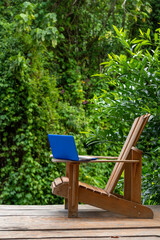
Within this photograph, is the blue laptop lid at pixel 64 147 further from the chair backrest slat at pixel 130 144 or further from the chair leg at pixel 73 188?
the chair backrest slat at pixel 130 144

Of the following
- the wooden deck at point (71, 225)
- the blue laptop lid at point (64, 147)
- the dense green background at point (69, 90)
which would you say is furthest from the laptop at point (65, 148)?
the dense green background at point (69, 90)

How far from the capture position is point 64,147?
3477 millimetres

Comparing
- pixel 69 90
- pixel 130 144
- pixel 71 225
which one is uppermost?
pixel 69 90

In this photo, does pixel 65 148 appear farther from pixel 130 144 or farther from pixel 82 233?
pixel 82 233

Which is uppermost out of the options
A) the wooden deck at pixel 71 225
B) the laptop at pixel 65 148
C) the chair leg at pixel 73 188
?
the laptop at pixel 65 148

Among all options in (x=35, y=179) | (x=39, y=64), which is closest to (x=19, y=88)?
(x=39, y=64)

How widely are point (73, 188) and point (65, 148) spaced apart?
0.40 meters

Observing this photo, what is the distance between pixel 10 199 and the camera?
19.3ft

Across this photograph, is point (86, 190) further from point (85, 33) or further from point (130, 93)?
point (85, 33)

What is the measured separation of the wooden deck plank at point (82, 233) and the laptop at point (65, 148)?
2.44 feet

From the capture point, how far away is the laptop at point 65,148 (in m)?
3.37

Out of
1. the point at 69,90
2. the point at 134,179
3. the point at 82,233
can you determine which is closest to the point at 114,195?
the point at 134,179

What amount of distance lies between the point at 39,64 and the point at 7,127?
1.31 meters

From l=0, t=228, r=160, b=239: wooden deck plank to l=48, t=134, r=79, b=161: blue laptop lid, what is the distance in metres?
0.75
